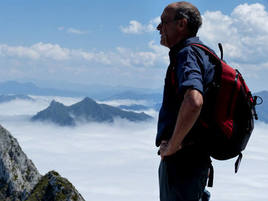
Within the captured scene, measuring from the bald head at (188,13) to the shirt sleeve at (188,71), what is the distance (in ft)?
2.25

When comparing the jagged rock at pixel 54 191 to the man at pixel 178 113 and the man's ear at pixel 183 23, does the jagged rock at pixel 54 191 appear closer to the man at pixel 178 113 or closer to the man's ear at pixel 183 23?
the man at pixel 178 113

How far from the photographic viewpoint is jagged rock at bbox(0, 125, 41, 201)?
257ft

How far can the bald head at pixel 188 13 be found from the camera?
296 inches

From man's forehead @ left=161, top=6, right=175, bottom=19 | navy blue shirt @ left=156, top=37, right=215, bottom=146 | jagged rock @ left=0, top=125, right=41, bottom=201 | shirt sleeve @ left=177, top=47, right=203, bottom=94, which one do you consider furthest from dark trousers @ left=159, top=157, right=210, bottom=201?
jagged rock @ left=0, top=125, right=41, bottom=201

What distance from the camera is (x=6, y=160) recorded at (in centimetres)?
8562

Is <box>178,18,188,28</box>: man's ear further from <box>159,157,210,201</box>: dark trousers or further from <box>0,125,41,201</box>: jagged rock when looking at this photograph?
<box>0,125,41,201</box>: jagged rock

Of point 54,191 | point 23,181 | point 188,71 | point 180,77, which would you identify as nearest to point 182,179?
point 180,77

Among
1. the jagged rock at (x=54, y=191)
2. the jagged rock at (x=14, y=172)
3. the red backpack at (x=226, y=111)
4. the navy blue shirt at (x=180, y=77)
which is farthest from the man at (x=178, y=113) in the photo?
the jagged rock at (x=14, y=172)

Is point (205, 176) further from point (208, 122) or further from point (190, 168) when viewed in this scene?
point (208, 122)

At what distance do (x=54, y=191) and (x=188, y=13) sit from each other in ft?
215

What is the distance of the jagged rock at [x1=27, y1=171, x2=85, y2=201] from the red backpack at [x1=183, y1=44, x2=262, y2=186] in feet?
199

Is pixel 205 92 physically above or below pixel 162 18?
below

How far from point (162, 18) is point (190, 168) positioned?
3181 mm

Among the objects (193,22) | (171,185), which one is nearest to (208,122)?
(171,185)
